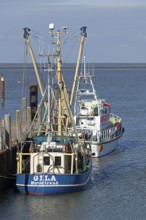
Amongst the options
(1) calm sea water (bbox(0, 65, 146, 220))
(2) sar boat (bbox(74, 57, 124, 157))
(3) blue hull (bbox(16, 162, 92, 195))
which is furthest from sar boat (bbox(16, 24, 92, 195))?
(2) sar boat (bbox(74, 57, 124, 157))

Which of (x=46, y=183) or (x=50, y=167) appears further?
(x=50, y=167)

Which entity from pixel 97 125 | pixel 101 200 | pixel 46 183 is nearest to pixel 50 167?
pixel 46 183

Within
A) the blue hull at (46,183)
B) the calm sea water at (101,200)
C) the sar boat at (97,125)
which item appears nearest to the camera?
the calm sea water at (101,200)

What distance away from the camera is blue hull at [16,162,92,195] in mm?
41500

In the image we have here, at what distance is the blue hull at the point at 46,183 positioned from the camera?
41.5 metres

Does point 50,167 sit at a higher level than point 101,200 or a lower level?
higher

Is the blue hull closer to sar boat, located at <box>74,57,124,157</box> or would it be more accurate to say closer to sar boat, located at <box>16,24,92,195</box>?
sar boat, located at <box>16,24,92,195</box>

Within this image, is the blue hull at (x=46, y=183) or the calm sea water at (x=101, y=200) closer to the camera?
the calm sea water at (x=101, y=200)

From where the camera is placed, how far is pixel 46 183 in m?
41.6

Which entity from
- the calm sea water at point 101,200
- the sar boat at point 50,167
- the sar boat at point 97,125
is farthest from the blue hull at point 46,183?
the sar boat at point 97,125

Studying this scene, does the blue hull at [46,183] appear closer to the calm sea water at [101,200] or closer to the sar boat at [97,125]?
the calm sea water at [101,200]

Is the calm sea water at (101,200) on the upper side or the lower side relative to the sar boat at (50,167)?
lower

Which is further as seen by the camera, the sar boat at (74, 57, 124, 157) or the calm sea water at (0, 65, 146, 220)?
the sar boat at (74, 57, 124, 157)

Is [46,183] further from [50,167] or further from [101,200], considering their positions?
[101,200]
